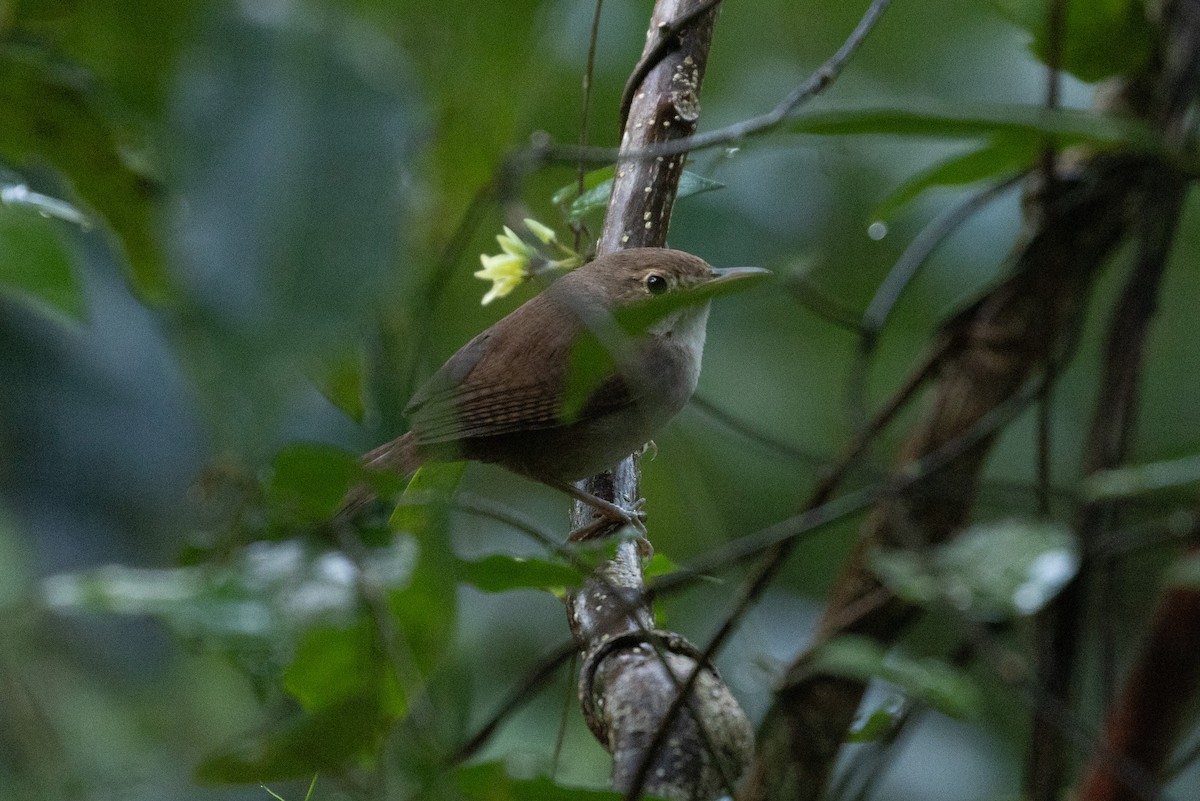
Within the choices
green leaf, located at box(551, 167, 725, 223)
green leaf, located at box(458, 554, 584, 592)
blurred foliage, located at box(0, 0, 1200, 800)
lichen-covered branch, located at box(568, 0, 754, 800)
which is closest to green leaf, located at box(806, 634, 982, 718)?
blurred foliage, located at box(0, 0, 1200, 800)

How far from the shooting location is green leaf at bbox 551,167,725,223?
2.54 m

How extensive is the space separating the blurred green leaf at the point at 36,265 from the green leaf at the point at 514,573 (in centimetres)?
47

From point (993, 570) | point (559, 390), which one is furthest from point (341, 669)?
point (559, 390)

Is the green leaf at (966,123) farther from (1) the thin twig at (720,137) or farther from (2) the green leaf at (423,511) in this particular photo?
(2) the green leaf at (423,511)

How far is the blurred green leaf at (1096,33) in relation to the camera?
69.1 inches

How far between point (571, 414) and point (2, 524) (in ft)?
4.46

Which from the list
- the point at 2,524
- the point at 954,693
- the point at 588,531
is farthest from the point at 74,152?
the point at 588,531

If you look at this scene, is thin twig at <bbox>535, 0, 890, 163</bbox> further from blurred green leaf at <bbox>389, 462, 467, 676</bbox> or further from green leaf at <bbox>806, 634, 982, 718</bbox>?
green leaf at <bbox>806, 634, 982, 718</bbox>

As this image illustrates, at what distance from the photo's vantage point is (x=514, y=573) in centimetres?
121

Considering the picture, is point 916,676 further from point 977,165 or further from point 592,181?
point 592,181

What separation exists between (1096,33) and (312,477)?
1576mm

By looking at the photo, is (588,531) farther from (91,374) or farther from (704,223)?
(91,374)

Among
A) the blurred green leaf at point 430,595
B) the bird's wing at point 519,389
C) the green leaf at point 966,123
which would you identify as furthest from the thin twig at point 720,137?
Result: the bird's wing at point 519,389

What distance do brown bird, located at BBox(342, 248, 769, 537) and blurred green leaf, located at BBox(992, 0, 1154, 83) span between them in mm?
1214
